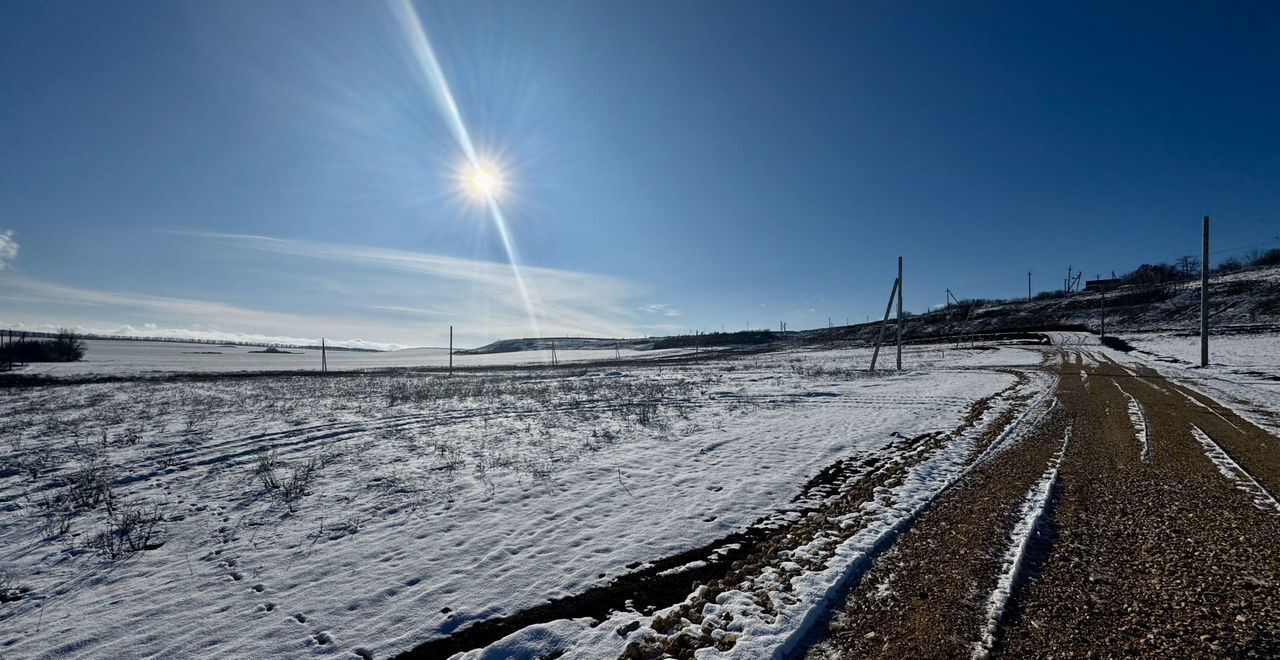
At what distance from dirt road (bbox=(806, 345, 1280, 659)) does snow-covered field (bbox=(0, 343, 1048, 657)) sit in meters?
0.73

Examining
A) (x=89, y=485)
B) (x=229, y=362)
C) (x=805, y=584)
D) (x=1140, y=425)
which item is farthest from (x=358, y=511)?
(x=229, y=362)

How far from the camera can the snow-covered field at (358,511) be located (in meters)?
4.12

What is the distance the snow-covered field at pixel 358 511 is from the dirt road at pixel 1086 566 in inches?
28.9

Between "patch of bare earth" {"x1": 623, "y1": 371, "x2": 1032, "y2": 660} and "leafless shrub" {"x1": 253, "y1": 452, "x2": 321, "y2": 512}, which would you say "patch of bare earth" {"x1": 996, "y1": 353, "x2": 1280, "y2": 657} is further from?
"leafless shrub" {"x1": 253, "y1": 452, "x2": 321, "y2": 512}

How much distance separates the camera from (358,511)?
6.65m

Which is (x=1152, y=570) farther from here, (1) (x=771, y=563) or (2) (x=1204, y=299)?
(2) (x=1204, y=299)

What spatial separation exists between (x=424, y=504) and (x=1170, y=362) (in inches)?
1717

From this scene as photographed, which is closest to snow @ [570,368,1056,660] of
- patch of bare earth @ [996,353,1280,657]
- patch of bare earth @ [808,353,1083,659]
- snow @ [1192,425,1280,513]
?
patch of bare earth @ [808,353,1083,659]

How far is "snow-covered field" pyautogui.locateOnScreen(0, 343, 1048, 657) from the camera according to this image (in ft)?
13.5

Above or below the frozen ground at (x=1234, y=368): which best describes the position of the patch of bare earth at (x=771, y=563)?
below

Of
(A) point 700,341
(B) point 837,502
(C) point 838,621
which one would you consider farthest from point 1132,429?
(A) point 700,341

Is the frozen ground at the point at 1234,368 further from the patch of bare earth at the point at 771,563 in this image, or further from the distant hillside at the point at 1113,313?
the distant hillside at the point at 1113,313

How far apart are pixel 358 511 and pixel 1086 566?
853 centimetres

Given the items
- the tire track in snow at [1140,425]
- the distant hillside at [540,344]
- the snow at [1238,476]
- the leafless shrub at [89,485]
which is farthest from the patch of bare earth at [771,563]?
the distant hillside at [540,344]
